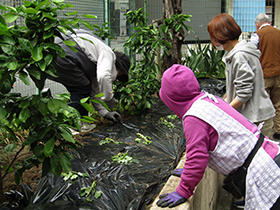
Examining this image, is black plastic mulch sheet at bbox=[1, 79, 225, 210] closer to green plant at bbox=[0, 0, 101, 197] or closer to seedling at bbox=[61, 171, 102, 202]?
seedling at bbox=[61, 171, 102, 202]

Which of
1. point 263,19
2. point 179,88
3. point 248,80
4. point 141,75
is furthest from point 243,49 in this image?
point 263,19

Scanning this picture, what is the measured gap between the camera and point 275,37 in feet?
15.4

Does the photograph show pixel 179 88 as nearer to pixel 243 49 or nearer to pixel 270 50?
pixel 243 49

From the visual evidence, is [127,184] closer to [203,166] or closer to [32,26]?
[203,166]

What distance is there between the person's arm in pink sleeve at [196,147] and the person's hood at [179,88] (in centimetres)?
13

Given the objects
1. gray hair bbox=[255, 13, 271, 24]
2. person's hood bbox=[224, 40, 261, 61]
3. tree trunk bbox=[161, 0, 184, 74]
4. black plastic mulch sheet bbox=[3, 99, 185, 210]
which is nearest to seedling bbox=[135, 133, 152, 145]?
black plastic mulch sheet bbox=[3, 99, 185, 210]

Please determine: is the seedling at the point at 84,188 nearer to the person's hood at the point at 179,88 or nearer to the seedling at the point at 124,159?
the seedling at the point at 124,159

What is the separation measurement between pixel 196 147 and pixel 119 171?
1088 mm

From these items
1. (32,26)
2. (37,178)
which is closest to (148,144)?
(37,178)

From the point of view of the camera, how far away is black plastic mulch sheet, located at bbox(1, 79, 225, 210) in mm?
2061

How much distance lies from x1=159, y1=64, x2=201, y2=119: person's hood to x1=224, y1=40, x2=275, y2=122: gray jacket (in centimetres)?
93

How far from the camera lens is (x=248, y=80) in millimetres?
2479

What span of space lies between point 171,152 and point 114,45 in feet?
11.9

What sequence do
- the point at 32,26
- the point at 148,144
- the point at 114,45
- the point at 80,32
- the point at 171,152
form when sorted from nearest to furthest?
the point at 32,26 → the point at 171,152 → the point at 148,144 → the point at 80,32 → the point at 114,45
